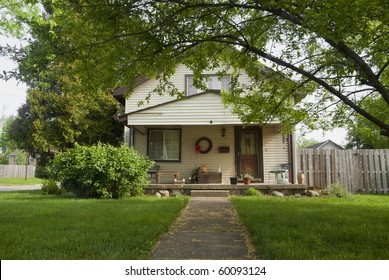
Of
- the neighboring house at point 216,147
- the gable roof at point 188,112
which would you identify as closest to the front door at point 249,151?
the neighboring house at point 216,147

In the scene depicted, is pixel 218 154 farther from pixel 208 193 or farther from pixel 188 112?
pixel 208 193

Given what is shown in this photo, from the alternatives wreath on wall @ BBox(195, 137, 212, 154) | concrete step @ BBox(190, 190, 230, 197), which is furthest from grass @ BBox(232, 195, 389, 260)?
wreath on wall @ BBox(195, 137, 212, 154)

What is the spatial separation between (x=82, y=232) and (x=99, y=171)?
17.1 feet

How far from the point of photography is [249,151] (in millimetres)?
14227

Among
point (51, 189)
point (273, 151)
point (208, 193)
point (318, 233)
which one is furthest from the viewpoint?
point (273, 151)

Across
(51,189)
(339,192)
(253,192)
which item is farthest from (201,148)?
(51,189)

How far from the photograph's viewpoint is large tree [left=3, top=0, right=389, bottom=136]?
3.97 metres

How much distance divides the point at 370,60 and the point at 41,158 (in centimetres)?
1999

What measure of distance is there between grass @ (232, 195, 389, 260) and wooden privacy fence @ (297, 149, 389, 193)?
770cm

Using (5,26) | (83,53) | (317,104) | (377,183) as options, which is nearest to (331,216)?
(317,104)

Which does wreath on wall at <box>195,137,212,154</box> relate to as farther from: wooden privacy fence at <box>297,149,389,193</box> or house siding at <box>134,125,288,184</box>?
wooden privacy fence at <box>297,149,389,193</box>

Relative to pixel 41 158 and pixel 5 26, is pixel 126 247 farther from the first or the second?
pixel 41 158

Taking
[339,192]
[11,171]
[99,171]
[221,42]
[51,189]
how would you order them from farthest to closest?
[11,171] → [51,189] → [339,192] → [99,171] → [221,42]

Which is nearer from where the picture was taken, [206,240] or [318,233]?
[206,240]
